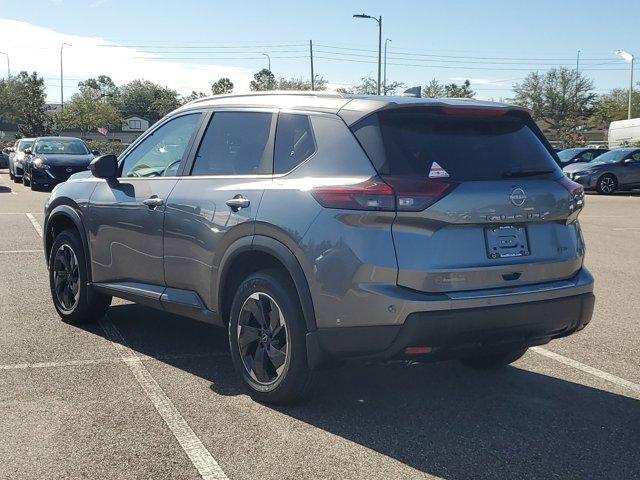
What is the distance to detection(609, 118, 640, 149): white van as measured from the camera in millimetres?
42812

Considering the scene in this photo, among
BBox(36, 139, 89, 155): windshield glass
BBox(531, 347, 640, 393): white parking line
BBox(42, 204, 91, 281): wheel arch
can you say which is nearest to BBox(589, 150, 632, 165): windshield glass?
BBox(36, 139, 89, 155): windshield glass

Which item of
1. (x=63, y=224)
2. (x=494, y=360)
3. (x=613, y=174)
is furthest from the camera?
(x=613, y=174)

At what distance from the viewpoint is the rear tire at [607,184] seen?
84.5ft

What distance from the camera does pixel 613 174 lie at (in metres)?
Result: 25.7

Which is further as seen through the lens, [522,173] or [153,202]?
[153,202]

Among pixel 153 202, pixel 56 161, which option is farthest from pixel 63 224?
pixel 56 161

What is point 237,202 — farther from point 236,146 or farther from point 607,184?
point 607,184

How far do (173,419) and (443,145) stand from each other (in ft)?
6.88

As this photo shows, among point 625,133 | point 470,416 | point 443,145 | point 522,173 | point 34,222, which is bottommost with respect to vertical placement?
point 470,416

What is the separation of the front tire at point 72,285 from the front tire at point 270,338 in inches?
79.9

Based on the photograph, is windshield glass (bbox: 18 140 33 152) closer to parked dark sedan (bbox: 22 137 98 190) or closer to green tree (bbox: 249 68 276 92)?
parked dark sedan (bbox: 22 137 98 190)

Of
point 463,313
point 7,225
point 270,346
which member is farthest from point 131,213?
point 7,225

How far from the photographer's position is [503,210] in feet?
13.6

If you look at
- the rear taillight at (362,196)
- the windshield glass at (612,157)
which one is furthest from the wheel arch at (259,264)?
the windshield glass at (612,157)
